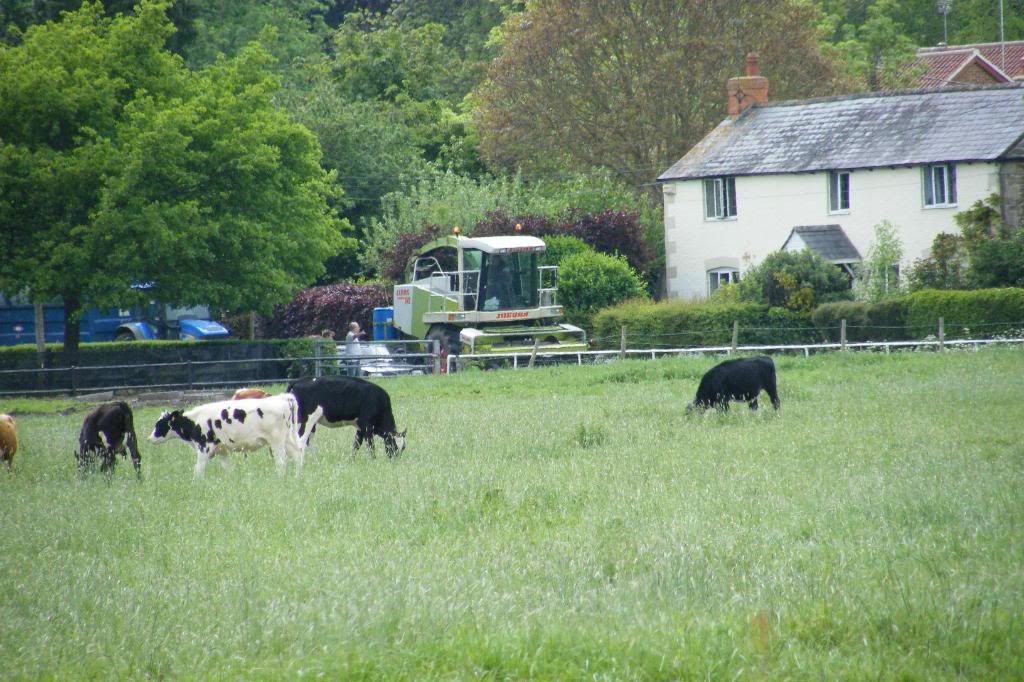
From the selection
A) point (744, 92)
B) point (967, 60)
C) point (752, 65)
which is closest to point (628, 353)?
point (744, 92)

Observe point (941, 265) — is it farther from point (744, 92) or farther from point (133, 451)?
point (133, 451)

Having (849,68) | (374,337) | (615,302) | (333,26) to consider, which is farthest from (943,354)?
(333,26)

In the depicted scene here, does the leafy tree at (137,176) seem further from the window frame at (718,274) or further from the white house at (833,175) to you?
the window frame at (718,274)

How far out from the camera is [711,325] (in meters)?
38.3

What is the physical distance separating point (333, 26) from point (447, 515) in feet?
263

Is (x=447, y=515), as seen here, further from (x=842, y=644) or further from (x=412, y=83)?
(x=412, y=83)

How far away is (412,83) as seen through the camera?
6831cm

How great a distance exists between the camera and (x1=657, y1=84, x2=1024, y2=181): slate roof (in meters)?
41.9

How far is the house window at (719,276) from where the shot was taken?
48094 mm

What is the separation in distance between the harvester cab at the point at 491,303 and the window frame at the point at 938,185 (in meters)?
12.0

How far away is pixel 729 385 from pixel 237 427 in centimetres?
823

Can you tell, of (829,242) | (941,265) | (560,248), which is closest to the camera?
(941,265)

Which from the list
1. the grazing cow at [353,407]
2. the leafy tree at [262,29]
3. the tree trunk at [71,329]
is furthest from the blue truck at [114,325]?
the grazing cow at [353,407]

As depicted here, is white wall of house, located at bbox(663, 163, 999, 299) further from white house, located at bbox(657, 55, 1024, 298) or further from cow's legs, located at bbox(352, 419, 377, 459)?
cow's legs, located at bbox(352, 419, 377, 459)
